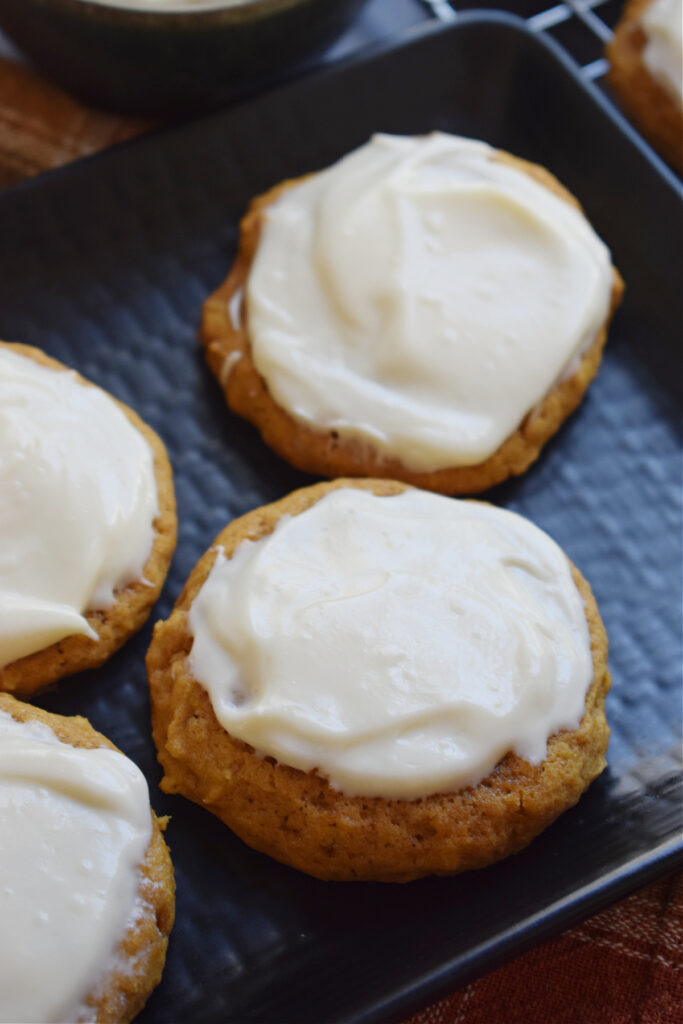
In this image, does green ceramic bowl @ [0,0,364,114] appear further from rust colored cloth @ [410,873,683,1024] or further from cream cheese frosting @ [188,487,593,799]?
rust colored cloth @ [410,873,683,1024]

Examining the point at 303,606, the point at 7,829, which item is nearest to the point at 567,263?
the point at 303,606

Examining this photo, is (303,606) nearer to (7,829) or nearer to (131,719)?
(131,719)

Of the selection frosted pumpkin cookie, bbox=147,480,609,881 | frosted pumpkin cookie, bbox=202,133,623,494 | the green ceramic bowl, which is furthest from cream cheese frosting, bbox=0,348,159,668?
the green ceramic bowl

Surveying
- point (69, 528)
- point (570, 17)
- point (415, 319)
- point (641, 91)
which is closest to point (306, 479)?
point (415, 319)

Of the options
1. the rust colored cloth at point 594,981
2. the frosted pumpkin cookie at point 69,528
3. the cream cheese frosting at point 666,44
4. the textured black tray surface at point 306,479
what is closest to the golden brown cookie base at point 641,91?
the cream cheese frosting at point 666,44

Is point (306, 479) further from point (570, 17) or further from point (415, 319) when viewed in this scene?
point (570, 17)

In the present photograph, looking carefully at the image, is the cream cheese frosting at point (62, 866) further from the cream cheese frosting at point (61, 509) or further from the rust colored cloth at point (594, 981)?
the rust colored cloth at point (594, 981)

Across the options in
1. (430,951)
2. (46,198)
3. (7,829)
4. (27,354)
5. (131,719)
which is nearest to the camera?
(7,829)
